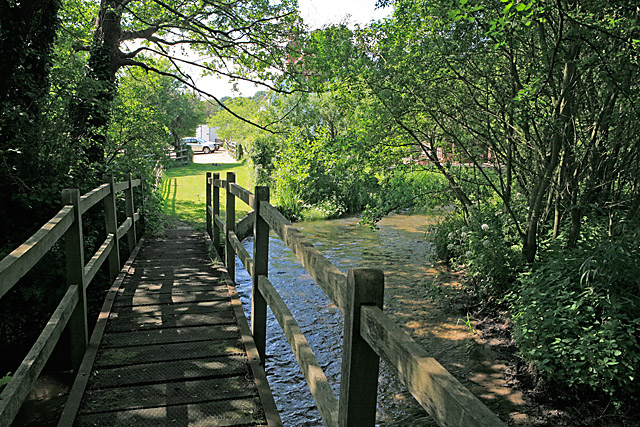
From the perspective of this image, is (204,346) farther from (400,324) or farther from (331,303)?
(331,303)

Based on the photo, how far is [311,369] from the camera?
2.40m

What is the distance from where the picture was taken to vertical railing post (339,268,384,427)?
169cm

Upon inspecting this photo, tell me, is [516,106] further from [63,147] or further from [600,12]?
[63,147]

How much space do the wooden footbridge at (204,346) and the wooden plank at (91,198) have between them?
12 millimetres

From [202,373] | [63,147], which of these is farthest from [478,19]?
[63,147]

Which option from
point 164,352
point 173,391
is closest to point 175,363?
point 164,352

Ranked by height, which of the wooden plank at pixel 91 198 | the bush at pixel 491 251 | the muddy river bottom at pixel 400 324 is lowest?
the muddy river bottom at pixel 400 324

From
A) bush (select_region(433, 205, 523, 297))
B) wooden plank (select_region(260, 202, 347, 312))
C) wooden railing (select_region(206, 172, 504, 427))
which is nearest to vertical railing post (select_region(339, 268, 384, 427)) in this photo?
wooden railing (select_region(206, 172, 504, 427))

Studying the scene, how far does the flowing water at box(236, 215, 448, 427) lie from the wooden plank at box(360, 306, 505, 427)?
3.13m

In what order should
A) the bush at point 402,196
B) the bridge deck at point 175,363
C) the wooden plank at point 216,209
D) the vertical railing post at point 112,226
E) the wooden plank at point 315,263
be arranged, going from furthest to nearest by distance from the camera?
the wooden plank at point 216,209 → the bush at point 402,196 → the vertical railing post at point 112,226 → the bridge deck at point 175,363 → the wooden plank at point 315,263

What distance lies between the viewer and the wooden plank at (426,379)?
1085 mm

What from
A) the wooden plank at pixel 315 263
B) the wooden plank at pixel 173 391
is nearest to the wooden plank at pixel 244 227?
the wooden plank at pixel 173 391

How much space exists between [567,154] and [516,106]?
2.66 feet

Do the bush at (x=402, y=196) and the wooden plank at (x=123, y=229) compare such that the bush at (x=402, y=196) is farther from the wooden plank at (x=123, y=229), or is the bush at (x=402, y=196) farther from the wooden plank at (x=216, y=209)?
the wooden plank at (x=123, y=229)
